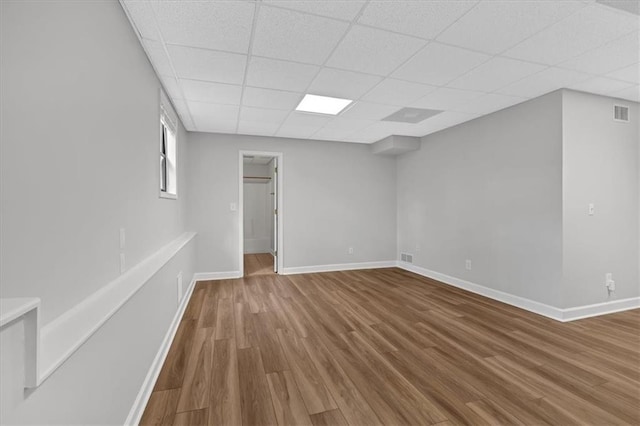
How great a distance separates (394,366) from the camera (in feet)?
7.06

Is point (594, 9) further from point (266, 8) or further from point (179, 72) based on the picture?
point (179, 72)

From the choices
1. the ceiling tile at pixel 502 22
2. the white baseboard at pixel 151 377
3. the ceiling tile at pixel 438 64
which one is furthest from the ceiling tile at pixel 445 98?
the white baseboard at pixel 151 377

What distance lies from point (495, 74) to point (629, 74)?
1278 millimetres

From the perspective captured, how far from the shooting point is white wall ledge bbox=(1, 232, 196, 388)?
70cm

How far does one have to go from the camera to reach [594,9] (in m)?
1.80

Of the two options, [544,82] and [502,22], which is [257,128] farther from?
[544,82]

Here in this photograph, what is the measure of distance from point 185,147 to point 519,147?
465 centimetres

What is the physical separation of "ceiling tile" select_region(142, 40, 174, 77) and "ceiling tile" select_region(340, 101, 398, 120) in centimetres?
200

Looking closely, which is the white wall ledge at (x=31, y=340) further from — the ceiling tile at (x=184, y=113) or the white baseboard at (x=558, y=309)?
the white baseboard at (x=558, y=309)

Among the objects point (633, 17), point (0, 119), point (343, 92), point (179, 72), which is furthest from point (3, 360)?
point (633, 17)

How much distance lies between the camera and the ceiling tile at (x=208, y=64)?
89.4 inches

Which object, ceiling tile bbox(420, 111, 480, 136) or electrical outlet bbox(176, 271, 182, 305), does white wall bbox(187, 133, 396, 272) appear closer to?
ceiling tile bbox(420, 111, 480, 136)

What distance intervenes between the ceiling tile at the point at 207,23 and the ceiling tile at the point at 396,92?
1.44 m

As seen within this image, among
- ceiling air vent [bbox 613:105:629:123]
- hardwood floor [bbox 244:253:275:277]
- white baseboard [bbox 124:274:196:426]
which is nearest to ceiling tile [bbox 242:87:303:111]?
white baseboard [bbox 124:274:196:426]
